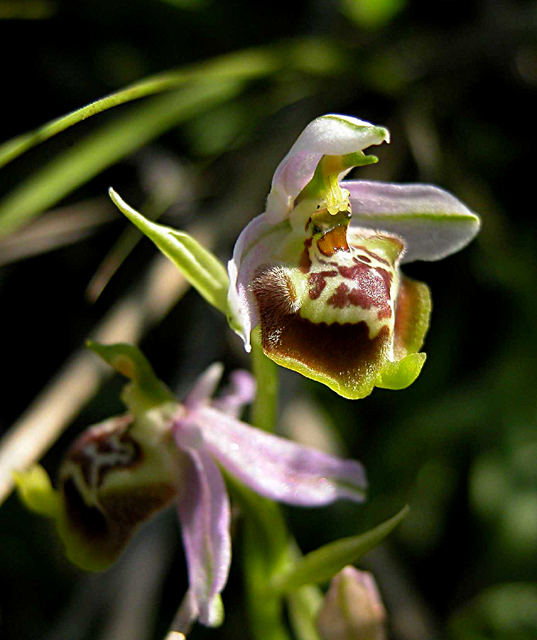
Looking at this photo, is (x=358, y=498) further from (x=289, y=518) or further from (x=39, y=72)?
(x=39, y=72)

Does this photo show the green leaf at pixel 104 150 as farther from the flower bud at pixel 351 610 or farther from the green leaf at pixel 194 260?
the flower bud at pixel 351 610

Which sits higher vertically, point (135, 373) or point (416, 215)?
point (135, 373)

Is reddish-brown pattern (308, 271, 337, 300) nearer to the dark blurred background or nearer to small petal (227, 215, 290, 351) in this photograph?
small petal (227, 215, 290, 351)

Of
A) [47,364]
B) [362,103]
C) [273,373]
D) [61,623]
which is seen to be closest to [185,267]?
[273,373]

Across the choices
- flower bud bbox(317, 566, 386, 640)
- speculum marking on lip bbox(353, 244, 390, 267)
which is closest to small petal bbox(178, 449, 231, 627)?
flower bud bbox(317, 566, 386, 640)

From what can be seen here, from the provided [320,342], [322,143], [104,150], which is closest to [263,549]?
[320,342]

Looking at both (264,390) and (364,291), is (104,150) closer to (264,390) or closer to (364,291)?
(264,390)

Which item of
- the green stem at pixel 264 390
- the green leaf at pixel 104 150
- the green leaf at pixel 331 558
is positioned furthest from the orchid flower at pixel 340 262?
the green leaf at pixel 104 150

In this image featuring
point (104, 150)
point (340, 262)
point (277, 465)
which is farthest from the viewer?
point (104, 150)
